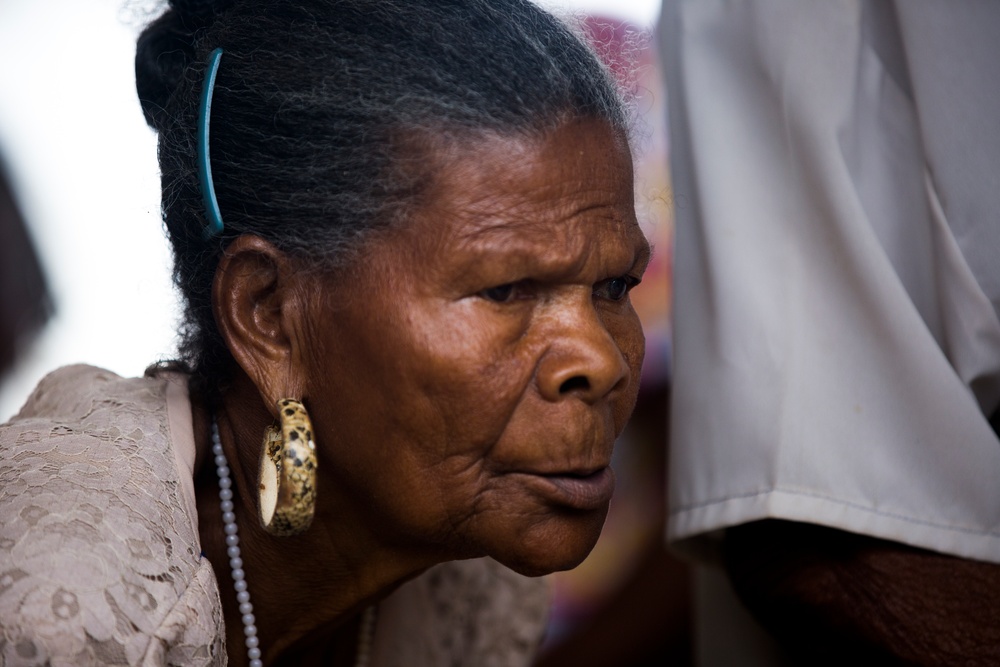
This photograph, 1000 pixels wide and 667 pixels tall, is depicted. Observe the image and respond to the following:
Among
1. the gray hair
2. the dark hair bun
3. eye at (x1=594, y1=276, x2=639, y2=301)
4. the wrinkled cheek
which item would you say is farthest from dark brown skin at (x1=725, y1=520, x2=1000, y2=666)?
the dark hair bun

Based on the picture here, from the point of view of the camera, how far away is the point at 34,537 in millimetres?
1070

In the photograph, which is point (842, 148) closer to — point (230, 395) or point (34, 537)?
point (230, 395)

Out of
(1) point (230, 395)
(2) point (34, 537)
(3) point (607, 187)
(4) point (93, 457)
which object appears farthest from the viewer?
(1) point (230, 395)

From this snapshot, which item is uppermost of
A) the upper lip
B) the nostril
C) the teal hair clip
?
the teal hair clip

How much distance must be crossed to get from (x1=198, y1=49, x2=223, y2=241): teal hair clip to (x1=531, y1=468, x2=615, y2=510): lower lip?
1.84 ft

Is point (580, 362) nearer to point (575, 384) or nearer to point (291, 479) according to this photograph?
point (575, 384)

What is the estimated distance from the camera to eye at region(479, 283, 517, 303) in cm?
129

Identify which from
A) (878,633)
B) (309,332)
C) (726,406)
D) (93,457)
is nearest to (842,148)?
(726,406)

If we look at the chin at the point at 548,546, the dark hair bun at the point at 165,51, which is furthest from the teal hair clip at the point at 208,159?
the chin at the point at 548,546

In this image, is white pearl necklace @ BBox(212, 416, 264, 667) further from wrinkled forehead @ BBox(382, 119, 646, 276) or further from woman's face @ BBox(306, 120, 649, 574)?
wrinkled forehead @ BBox(382, 119, 646, 276)

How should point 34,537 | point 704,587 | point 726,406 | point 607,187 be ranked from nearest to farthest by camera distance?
point 34,537 < point 607,187 < point 726,406 < point 704,587

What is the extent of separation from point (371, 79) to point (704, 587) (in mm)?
1224

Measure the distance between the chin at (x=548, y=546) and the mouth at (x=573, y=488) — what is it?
25 mm

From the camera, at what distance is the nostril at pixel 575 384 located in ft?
4.25
